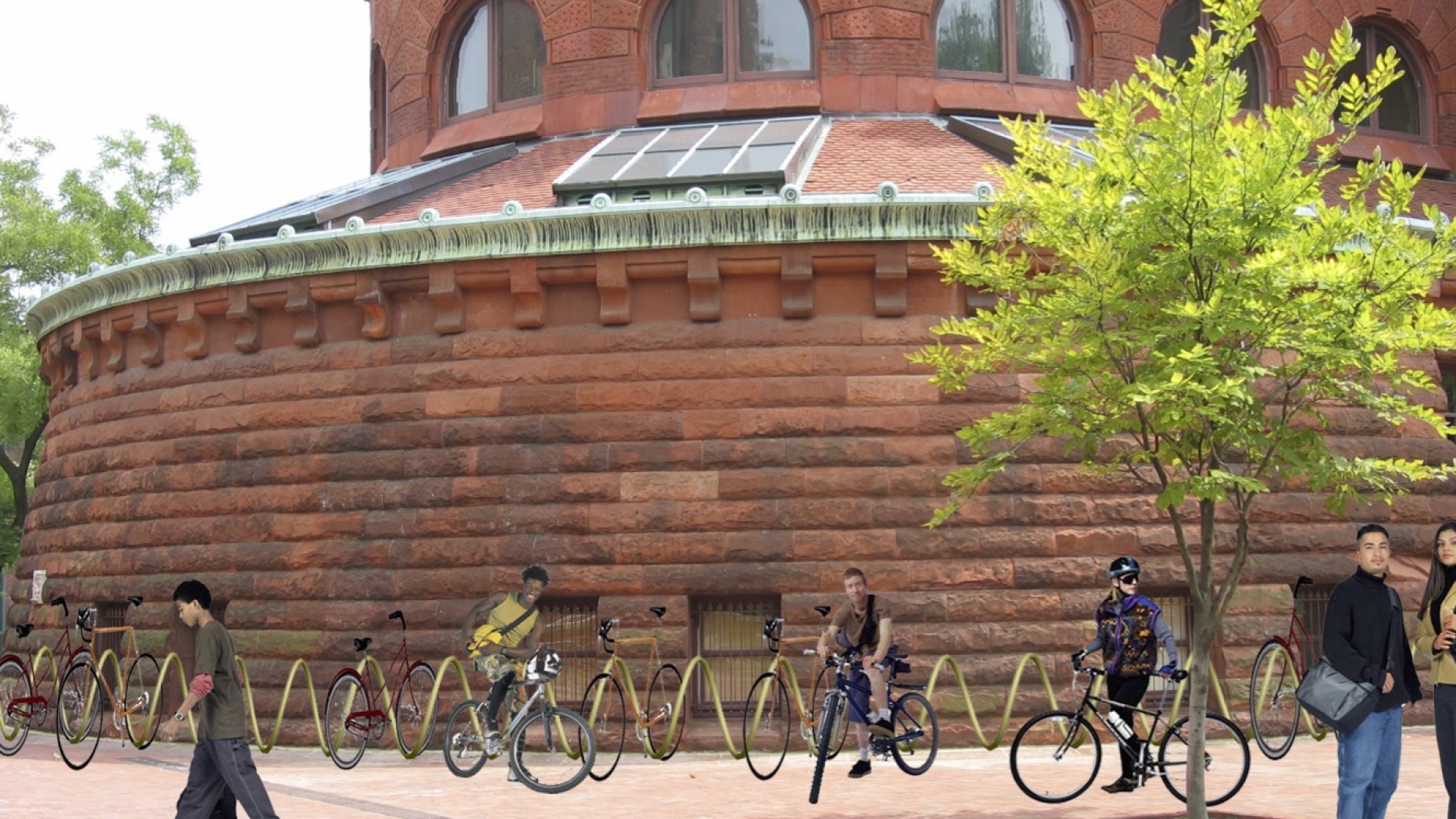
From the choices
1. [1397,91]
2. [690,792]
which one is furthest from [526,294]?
[1397,91]

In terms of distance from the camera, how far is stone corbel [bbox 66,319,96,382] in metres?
22.1

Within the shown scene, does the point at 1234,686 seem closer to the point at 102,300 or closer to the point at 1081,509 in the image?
the point at 1081,509

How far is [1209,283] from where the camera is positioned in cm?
1129

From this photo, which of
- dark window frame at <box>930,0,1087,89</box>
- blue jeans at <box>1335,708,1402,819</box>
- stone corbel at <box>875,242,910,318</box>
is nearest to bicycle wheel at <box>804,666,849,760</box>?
stone corbel at <box>875,242,910,318</box>

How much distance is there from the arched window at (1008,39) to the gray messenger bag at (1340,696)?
13511 mm

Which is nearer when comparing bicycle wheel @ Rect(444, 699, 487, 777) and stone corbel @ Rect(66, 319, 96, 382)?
bicycle wheel @ Rect(444, 699, 487, 777)

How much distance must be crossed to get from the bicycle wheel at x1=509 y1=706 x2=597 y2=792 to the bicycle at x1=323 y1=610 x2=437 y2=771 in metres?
1.58

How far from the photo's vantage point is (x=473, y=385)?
60.0ft

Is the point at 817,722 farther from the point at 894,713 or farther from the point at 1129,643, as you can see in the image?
the point at 1129,643

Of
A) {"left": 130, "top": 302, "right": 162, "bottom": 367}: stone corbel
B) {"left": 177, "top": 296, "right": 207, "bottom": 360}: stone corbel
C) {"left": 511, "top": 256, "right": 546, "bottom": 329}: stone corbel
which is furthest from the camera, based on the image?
{"left": 130, "top": 302, "right": 162, "bottom": 367}: stone corbel

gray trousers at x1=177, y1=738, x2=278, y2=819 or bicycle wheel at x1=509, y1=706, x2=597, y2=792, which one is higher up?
gray trousers at x1=177, y1=738, x2=278, y2=819

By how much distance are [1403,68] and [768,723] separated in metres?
14.4

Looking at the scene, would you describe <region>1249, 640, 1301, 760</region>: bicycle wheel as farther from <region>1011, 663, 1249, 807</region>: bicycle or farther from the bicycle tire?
the bicycle tire

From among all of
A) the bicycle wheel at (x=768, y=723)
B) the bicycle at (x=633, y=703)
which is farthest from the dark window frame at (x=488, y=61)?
the bicycle wheel at (x=768, y=723)
